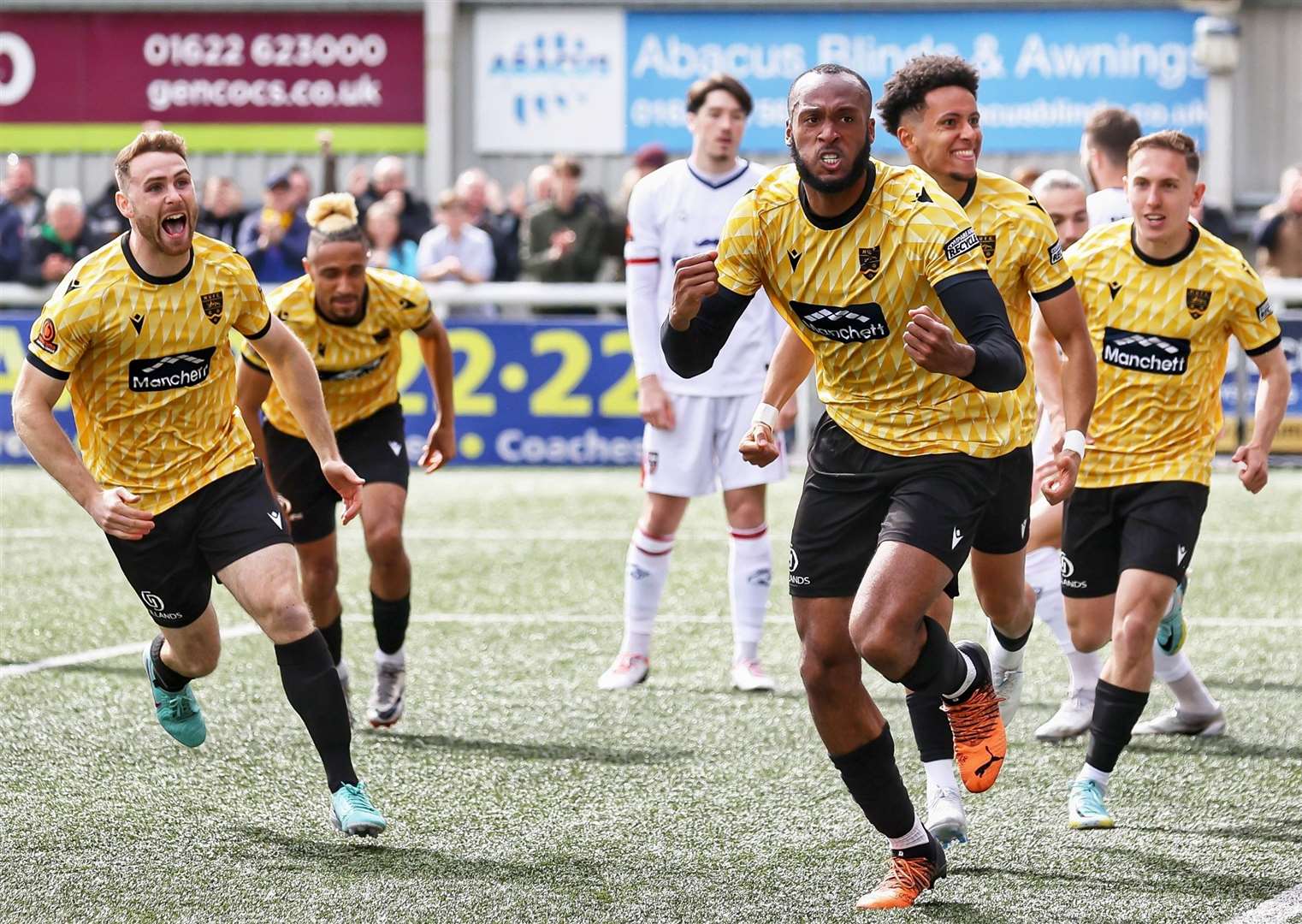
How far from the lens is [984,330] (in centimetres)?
454

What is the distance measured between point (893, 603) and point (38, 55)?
19962 millimetres

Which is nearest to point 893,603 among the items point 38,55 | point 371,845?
point 371,845

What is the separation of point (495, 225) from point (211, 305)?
10068 mm

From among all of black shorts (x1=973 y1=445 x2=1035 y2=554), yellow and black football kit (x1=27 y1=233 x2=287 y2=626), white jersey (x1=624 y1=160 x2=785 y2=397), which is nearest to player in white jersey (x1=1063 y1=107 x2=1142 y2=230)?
white jersey (x1=624 y1=160 x2=785 y2=397)

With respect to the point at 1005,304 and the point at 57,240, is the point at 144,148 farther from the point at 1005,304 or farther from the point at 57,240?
the point at 57,240

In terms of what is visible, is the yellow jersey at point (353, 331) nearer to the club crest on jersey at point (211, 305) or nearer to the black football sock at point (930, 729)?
the club crest on jersey at point (211, 305)

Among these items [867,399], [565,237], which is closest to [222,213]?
[565,237]

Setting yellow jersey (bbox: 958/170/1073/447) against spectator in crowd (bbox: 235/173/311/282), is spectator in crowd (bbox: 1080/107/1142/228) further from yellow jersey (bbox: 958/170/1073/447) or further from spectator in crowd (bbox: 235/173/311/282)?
spectator in crowd (bbox: 235/173/311/282)

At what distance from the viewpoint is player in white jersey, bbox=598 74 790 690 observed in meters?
7.69

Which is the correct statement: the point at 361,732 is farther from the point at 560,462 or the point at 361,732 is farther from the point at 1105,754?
the point at 560,462

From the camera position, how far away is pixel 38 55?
73.5 ft

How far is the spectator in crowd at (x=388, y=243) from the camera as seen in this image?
14.5m

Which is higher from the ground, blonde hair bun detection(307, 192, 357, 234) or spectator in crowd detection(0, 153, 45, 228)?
spectator in crowd detection(0, 153, 45, 228)

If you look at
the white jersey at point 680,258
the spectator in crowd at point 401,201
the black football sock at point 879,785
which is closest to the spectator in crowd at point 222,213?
the spectator in crowd at point 401,201
